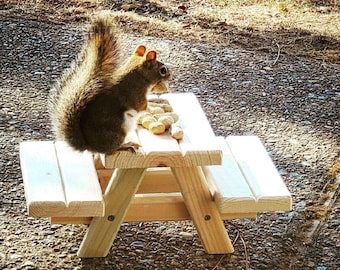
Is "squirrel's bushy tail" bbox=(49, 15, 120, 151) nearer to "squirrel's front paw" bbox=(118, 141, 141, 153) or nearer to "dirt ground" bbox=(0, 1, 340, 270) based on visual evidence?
"squirrel's front paw" bbox=(118, 141, 141, 153)

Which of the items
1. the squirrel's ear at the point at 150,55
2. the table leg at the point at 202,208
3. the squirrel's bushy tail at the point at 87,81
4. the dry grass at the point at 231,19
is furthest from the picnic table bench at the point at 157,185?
the dry grass at the point at 231,19

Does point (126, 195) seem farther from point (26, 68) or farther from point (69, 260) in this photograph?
point (26, 68)

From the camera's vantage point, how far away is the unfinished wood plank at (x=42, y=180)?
7.64 feet

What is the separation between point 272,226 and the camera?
2859mm

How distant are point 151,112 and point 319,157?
111 cm

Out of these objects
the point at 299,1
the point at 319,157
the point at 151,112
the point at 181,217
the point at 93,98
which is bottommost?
the point at 299,1

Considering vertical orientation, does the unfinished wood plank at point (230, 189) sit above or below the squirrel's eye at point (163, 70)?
below

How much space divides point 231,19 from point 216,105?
1.40 meters

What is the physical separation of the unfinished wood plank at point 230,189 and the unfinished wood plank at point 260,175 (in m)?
0.02

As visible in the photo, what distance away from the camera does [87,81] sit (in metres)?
2.35

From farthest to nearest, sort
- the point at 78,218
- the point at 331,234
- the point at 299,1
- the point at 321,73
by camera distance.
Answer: the point at 299,1
the point at 321,73
the point at 331,234
the point at 78,218

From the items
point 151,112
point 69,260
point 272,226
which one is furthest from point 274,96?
point 69,260

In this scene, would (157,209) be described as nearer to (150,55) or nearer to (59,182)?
(59,182)

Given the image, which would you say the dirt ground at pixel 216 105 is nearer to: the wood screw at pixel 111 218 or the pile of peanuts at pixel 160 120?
the wood screw at pixel 111 218
